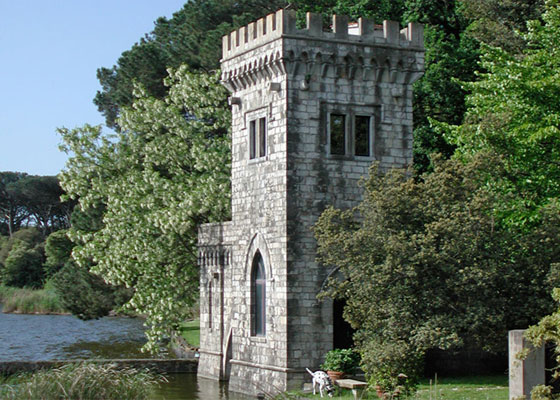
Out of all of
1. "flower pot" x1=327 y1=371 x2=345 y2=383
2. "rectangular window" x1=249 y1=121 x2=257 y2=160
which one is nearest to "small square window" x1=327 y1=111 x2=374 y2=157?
"rectangular window" x1=249 y1=121 x2=257 y2=160

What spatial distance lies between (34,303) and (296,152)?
2252 inches

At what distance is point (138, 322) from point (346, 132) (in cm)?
4202

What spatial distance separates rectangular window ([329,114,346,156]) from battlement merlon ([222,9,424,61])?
7.17 feet

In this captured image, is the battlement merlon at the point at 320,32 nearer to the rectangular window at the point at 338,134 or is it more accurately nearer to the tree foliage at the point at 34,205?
the rectangular window at the point at 338,134

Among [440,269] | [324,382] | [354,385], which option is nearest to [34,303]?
[324,382]

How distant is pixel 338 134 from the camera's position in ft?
93.6

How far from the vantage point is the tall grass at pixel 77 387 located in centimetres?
1938

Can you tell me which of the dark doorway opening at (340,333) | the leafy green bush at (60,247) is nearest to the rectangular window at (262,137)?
the dark doorway opening at (340,333)

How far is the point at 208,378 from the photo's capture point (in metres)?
32.8

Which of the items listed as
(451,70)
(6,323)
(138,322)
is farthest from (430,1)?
(6,323)

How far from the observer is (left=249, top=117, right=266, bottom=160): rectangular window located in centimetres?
2920

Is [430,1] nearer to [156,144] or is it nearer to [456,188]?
[156,144]

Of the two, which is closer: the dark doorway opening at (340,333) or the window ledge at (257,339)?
the dark doorway opening at (340,333)

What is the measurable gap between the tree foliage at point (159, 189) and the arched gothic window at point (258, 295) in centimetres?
520
